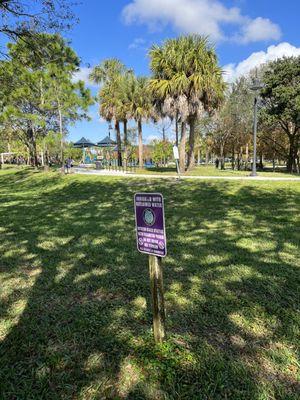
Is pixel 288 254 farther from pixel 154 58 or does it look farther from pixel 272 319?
pixel 154 58

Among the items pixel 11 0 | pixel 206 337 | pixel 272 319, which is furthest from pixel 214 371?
pixel 11 0

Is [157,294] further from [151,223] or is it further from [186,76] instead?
[186,76]

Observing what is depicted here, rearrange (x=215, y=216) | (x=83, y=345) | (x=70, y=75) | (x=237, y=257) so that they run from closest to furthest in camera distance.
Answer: (x=83, y=345) < (x=237, y=257) < (x=215, y=216) < (x=70, y=75)

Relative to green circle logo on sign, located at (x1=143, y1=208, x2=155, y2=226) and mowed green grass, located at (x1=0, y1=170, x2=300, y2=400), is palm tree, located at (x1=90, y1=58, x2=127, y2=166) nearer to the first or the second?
mowed green grass, located at (x1=0, y1=170, x2=300, y2=400)

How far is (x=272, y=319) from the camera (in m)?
2.78

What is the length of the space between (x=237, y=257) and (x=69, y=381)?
2.75 metres

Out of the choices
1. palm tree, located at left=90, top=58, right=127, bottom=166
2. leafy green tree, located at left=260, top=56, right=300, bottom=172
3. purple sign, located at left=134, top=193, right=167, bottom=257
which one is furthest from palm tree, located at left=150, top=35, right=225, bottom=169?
purple sign, located at left=134, top=193, right=167, bottom=257

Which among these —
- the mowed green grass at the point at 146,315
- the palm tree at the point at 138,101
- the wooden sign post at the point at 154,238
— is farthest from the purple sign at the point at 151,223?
the palm tree at the point at 138,101

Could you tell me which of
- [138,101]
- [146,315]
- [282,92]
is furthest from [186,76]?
[146,315]

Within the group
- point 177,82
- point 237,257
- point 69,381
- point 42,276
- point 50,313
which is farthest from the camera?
point 177,82

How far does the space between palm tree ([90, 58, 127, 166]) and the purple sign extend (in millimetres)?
26053

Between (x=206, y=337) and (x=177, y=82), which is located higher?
(x=177, y=82)

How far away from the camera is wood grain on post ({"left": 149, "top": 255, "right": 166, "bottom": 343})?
2.39 m

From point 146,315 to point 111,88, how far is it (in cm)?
2897
